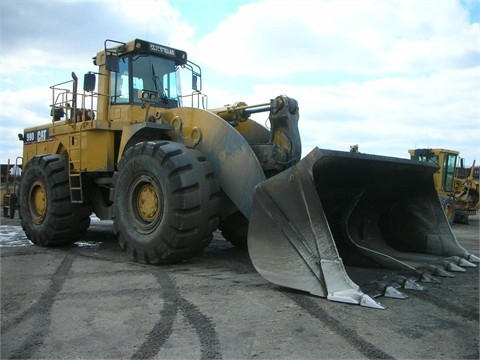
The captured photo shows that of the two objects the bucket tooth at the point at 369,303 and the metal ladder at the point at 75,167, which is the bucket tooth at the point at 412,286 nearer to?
the bucket tooth at the point at 369,303

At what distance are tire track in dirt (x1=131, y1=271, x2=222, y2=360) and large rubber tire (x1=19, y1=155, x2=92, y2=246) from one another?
3574 mm

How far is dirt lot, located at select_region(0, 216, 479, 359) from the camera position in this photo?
3.19 meters

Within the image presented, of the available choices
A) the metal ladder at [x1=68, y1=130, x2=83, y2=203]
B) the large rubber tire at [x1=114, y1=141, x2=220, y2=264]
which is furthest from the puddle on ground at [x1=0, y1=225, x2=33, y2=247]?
the large rubber tire at [x1=114, y1=141, x2=220, y2=264]

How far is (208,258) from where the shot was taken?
6.61m

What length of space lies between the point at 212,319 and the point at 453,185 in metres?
14.2

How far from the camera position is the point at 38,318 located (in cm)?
390

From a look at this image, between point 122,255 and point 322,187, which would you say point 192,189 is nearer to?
point 322,187

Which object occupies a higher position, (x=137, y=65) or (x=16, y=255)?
(x=137, y=65)

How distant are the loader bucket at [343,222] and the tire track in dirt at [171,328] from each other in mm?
875

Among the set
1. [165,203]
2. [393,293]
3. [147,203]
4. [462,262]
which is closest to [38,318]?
[165,203]

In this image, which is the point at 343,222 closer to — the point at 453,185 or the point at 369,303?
the point at 369,303

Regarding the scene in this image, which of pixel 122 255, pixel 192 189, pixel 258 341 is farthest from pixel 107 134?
pixel 258 341

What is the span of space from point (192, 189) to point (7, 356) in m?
2.77

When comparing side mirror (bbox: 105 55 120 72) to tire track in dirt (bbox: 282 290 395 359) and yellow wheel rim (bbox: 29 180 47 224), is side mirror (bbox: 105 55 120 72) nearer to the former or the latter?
yellow wheel rim (bbox: 29 180 47 224)
